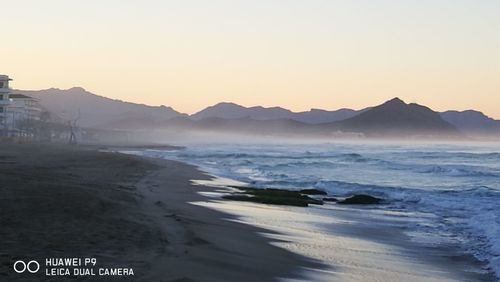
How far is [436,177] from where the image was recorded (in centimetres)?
3662

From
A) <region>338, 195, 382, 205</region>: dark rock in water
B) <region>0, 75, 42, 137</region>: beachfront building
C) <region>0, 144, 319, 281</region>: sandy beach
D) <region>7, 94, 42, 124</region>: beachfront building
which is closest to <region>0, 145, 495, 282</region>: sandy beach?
<region>0, 144, 319, 281</region>: sandy beach

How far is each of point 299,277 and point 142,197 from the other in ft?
31.0

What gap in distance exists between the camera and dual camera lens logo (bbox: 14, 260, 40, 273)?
680 cm

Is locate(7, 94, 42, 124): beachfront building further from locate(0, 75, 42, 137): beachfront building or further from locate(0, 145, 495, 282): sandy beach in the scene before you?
locate(0, 145, 495, 282): sandy beach

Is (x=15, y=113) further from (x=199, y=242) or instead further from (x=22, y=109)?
(x=199, y=242)

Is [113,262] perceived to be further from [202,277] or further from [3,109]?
[3,109]

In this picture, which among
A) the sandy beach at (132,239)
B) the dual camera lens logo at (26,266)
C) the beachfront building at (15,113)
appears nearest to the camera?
the dual camera lens logo at (26,266)

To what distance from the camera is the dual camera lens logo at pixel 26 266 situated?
680 cm

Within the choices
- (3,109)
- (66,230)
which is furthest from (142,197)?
(3,109)

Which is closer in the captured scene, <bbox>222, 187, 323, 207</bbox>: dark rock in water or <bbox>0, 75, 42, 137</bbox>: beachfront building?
<bbox>222, 187, 323, 207</bbox>: dark rock in water

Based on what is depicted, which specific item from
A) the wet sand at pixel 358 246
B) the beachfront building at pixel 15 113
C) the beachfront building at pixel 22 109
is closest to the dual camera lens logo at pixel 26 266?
the wet sand at pixel 358 246

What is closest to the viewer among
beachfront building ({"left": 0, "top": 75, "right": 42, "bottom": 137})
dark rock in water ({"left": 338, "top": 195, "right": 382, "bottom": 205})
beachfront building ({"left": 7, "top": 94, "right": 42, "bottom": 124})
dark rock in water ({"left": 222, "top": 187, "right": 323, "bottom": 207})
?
dark rock in water ({"left": 222, "top": 187, "right": 323, "bottom": 207})

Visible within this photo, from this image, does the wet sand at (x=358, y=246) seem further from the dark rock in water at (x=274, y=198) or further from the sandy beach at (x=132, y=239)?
the dark rock in water at (x=274, y=198)

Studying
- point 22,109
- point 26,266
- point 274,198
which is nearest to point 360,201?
point 274,198
